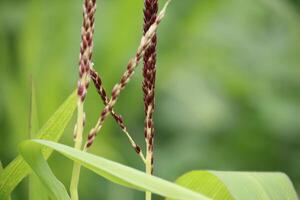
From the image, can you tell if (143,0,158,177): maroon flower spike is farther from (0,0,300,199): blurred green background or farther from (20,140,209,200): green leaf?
(0,0,300,199): blurred green background

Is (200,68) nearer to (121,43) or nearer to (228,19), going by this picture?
(228,19)

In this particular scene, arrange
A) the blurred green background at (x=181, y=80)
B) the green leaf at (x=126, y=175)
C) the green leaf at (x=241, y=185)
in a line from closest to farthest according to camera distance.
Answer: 1. the green leaf at (x=126, y=175)
2. the green leaf at (x=241, y=185)
3. the blurred green background at (x=181, y=80)

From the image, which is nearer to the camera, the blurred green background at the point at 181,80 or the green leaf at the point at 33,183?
the green leaf at the point at 33,183

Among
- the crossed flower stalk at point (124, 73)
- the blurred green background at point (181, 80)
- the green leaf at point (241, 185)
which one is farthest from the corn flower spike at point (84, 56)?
the blurred green background at point (181, 80)

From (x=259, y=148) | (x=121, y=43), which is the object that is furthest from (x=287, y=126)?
(x=121, y=43)

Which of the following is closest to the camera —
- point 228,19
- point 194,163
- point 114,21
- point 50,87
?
point 50,87

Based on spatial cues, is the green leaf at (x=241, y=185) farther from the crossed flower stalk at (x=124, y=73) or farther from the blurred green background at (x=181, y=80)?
the blurred green background at (x=181, y=80)

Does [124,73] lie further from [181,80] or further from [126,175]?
[181,80]
